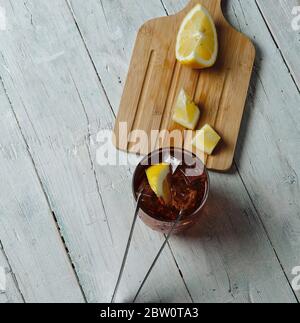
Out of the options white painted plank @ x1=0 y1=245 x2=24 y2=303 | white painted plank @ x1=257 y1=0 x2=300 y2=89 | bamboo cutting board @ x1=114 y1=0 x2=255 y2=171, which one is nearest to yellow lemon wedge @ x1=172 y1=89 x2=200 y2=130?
bamboo cutting board @ x1=114 y1=0 x2=255 y2=171

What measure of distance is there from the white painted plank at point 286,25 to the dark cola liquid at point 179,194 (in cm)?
33

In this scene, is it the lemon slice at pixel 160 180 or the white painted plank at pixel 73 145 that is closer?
the lemon slice at pixel 160 180

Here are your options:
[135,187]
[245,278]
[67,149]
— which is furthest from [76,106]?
[245,278]

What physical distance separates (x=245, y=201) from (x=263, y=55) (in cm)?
32

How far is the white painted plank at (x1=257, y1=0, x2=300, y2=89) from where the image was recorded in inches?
49.1

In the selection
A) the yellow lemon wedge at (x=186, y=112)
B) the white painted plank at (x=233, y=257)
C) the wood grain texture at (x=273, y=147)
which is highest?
the yellow lemon wedge at (x=186, y=112)

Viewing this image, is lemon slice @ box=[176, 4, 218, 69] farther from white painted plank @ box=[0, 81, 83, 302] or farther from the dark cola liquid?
white painted plank @ box=[0, 81, 83, 302]

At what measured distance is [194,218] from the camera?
110cm

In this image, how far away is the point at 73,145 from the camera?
1224 mm

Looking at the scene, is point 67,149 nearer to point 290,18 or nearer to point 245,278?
point 245,278

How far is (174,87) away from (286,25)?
0.29 m

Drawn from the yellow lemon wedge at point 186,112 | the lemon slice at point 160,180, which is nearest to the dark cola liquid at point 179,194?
the lemon slice at point 160,180

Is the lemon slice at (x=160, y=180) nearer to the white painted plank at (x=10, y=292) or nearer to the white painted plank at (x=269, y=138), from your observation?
the white painted plank at (x=269, y=138)

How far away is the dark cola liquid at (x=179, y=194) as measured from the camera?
3.59ft
